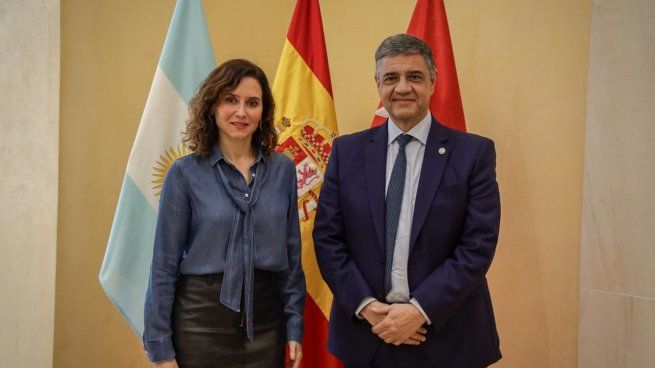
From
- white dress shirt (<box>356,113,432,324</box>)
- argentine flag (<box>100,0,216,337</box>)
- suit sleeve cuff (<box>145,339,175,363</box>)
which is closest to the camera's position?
suit sleeve cuff (<box>145,339,175,363</box>)

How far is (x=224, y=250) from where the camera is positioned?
5.34 feet

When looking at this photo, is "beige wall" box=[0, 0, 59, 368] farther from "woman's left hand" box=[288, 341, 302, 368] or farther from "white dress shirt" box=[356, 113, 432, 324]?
"white dress shirt" box=[356, 113, 432, 324]

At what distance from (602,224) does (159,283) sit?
1898 millimetres

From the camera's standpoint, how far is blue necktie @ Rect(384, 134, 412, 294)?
1.69 m

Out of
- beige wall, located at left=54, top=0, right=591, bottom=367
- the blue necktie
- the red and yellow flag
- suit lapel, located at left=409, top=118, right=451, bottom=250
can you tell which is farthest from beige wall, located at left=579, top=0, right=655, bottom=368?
the blue necktie

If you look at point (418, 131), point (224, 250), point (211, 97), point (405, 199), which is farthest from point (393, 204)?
point (211, 97)

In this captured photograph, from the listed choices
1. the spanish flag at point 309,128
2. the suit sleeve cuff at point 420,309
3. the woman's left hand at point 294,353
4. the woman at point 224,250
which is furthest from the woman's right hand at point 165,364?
the spanish flag at point 309,128

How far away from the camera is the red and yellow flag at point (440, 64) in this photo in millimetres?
2494

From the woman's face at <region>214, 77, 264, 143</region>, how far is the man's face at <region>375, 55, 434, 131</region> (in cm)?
45

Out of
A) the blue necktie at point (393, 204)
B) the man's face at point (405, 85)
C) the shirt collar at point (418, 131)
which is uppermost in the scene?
the man's face at point (405, 85)

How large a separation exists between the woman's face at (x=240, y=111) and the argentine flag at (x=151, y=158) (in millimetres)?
833

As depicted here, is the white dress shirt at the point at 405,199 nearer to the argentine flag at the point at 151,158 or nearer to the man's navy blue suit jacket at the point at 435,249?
the man's navy blue suit jacket at the point at 435,249

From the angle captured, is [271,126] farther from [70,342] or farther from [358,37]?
[70,342]

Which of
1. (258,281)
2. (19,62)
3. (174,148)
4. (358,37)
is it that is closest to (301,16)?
(358,37)
